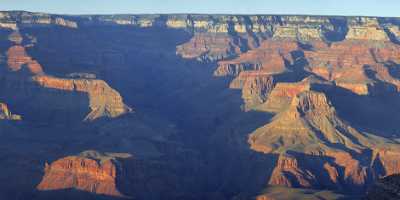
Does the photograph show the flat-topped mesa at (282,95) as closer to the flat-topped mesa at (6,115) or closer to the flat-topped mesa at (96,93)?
the flat-topped mesa at (96,93)

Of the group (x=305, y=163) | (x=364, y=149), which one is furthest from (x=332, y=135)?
(x=305, y=163)

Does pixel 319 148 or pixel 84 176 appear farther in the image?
pixel 319 148

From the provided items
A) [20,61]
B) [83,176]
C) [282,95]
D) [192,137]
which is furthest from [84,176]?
[20,61]

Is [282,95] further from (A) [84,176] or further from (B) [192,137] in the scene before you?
(A) [84,176]

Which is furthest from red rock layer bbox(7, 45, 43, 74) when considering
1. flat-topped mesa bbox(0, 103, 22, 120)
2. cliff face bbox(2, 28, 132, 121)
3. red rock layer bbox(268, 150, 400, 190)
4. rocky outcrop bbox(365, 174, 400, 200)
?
rocky outcrop bbox(365, 174, 400, 200)

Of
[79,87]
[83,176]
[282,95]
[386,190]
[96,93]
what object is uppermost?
[386,190]

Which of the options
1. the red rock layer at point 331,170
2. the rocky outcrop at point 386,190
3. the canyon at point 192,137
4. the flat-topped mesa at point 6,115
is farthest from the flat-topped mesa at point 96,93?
the rocky outcrop at point 386,190
